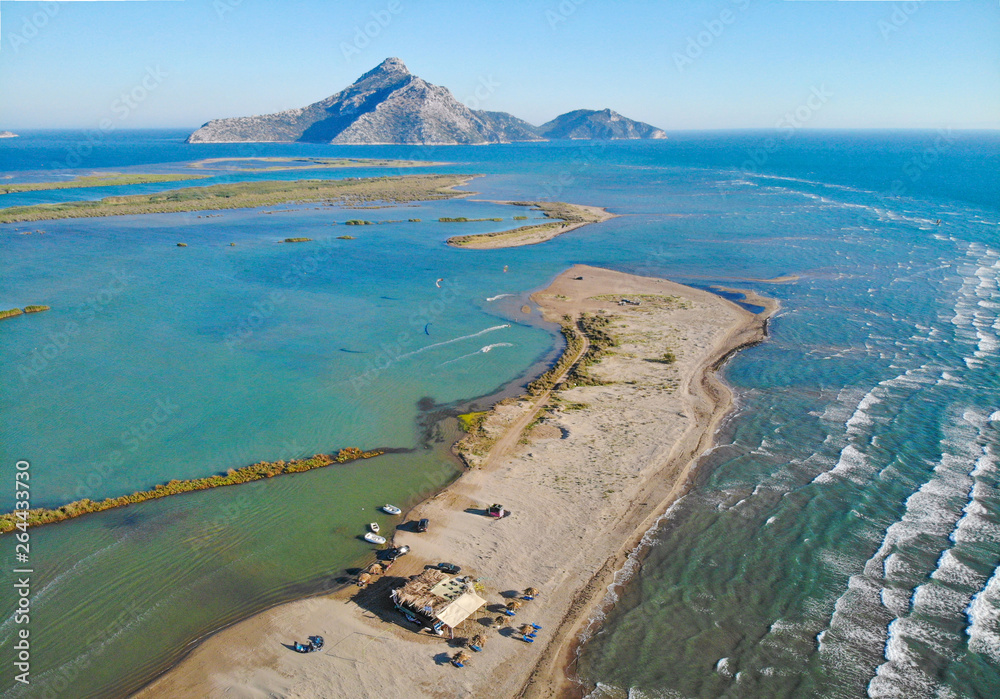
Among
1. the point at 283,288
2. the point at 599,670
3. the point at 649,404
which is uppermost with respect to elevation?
the point at 283,288

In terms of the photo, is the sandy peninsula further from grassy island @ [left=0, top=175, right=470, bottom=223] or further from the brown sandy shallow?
the brown sandy shallow

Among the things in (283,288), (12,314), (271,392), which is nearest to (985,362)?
(271,392)

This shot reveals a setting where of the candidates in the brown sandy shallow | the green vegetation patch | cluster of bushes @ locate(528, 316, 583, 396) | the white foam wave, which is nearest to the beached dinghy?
the brown sandy shallow

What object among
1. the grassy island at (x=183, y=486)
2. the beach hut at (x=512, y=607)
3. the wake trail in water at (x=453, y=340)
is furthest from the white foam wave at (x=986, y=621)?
the wake trail in water at (x=453, y=340)

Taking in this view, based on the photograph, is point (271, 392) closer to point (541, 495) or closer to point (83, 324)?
point (541, 495)

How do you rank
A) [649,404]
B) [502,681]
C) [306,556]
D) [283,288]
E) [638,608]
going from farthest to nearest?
1. [283,288]
2. [649,404]
3. [306,556]
4. [638,608]
5. [502,681]

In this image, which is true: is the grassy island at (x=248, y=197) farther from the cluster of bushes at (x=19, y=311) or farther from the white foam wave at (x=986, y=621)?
the white foam wave at (x=986, y=621)
